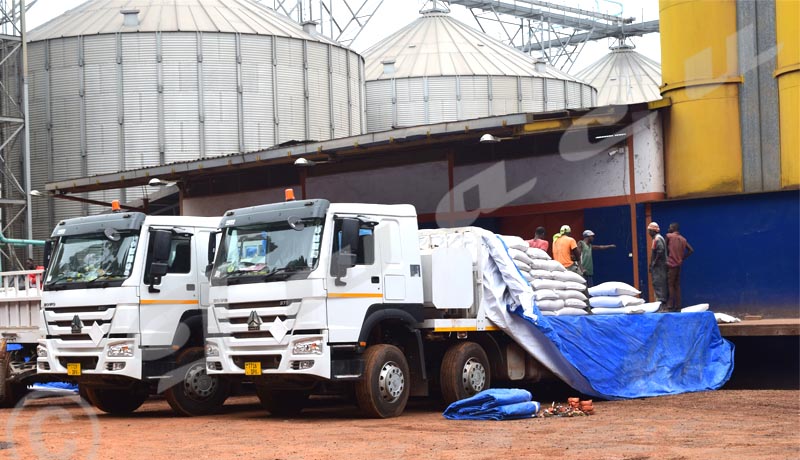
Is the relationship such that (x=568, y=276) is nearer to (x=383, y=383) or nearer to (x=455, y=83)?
(x=383, y=383)

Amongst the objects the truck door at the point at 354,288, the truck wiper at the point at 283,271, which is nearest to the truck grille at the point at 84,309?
the truck wiper at the point at 283,271

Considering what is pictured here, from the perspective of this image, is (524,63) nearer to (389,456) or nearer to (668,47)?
(668,47)

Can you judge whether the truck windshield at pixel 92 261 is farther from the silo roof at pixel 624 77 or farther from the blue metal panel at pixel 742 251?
the silo roof at pixel 624 77

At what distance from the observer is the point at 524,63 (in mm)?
52688

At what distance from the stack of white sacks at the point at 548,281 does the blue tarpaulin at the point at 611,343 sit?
27 centimetres

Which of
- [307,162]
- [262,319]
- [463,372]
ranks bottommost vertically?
[463,372]

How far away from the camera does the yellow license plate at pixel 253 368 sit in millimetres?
15422

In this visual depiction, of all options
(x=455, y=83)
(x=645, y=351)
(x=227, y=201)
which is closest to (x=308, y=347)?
(x=645, y=351)

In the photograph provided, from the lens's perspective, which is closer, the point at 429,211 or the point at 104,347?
the point at 104,347

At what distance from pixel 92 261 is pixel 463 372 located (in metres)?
5.61

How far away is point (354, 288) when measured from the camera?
15.3 metres

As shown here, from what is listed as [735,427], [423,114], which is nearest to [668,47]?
[735,427]

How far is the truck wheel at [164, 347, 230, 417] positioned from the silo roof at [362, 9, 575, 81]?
34.7m

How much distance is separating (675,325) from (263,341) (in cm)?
751
